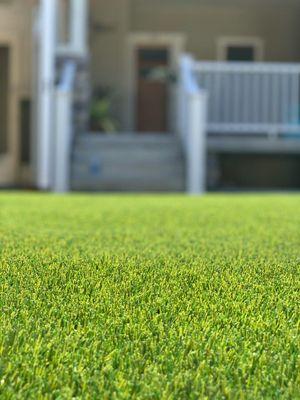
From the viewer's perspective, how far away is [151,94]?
14.6 m

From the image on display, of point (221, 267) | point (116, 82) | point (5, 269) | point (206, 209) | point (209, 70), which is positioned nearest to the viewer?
point (5, 269)

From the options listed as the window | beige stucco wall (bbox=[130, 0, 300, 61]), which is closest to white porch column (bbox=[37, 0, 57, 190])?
beige stucco wall (bbox=[130, 0, 300, 61])

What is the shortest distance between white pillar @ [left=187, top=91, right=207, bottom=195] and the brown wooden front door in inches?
173

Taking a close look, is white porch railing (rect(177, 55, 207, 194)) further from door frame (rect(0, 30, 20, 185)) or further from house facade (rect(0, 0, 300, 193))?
door frame (rect(0, 30, 20, 185))

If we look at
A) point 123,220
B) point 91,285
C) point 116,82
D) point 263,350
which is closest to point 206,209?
point 123,220

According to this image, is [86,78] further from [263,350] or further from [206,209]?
[263,350]

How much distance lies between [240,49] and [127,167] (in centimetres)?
469

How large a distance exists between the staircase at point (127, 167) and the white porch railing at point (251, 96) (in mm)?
984

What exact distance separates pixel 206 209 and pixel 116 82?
855cm

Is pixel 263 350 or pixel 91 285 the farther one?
pixel 91 285

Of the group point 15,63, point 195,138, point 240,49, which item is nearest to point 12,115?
point 15,63

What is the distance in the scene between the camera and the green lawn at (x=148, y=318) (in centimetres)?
130

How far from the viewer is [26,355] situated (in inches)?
55.9

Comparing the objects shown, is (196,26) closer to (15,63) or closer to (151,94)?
(151,94)
